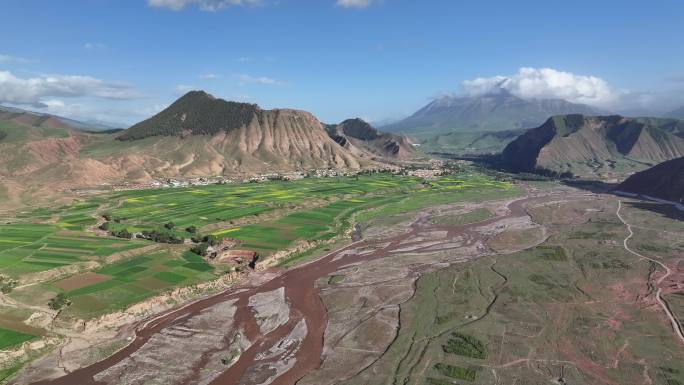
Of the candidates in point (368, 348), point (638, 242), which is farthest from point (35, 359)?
point (638, 242)

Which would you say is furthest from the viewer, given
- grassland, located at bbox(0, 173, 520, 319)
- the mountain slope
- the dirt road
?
the mountain slope

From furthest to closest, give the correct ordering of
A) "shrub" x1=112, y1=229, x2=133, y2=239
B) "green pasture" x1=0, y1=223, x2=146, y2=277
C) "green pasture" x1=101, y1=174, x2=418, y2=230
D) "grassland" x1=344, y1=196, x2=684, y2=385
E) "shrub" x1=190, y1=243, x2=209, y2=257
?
"green pasture" x1=101, y1=174, x2=418, y2=230, "shrub" x1=112, y1=229, x2=133, y2=239, "shrub" x1=190, y1=243, x2=209, y2=257, "green pasture" x1=0, y1=223, x2=146, y2=277, "grassland" x1=344, y1=196, x2=684, y2=385

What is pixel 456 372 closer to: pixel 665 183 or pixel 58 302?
pixel 58 302

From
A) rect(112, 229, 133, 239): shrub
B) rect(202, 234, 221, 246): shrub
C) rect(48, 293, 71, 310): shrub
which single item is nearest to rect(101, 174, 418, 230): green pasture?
rect(112, 229, 133, 239): shrub

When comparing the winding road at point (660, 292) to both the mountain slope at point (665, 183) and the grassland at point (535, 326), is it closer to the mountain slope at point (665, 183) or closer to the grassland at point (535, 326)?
the grassland at point (535, 326)

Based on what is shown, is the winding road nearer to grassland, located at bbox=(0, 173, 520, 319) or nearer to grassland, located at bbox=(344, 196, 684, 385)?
grassland, located at bbox=(344, 196, 684, 385)

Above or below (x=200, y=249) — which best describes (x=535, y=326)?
below

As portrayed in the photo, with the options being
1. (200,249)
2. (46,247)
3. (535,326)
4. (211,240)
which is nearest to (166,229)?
(211,240)

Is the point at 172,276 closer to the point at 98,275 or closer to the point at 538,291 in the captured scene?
the point at 98,275

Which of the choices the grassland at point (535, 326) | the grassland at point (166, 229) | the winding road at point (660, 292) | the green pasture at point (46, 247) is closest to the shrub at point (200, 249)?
the grassland at point (166, 229)
